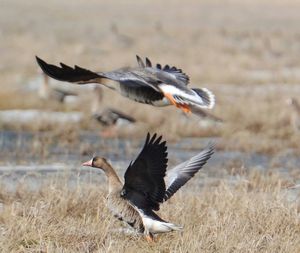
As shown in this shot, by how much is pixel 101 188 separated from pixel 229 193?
4.36 feet

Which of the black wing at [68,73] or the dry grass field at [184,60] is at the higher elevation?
the dry grass field at [184,60]

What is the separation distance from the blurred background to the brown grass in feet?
3.23

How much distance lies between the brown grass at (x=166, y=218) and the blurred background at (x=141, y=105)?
98cm

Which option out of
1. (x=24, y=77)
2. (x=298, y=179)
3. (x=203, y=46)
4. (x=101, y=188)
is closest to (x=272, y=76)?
(x=24, y=77)

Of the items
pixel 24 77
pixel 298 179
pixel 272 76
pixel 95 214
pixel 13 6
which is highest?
pixel 13 6

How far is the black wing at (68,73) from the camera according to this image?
6117mm

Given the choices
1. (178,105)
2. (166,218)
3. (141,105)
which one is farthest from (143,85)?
(141,105)

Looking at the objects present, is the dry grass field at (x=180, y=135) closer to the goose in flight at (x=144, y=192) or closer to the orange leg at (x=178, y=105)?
the goose in flight at (x=144, y=192)

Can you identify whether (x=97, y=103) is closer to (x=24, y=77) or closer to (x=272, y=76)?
(x=24, y=77)

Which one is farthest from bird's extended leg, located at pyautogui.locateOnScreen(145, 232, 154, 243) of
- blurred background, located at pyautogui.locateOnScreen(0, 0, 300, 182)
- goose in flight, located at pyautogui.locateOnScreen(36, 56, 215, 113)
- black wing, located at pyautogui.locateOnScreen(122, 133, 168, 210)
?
goose in flight, located at pyautogui.locateOnScreen(36, 56, 215, 113)

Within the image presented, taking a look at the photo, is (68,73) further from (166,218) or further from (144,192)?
(166,218)

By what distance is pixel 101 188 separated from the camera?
9070 millimetres

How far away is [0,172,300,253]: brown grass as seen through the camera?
22.5ft

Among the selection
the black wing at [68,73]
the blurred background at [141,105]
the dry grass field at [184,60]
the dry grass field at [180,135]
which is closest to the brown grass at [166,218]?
the dry grass field at [180,135]
